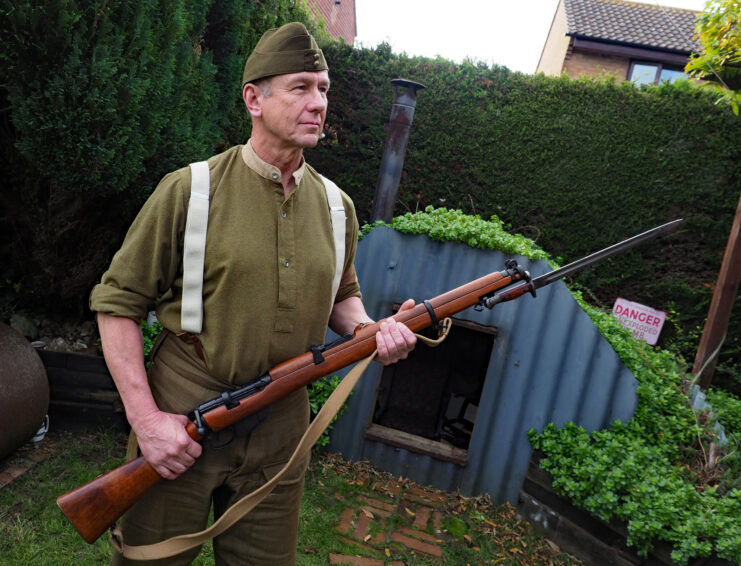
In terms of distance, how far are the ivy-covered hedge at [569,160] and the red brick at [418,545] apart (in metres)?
4.52

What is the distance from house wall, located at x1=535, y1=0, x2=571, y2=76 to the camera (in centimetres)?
1492

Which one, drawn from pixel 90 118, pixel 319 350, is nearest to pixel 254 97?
pixel 319 350

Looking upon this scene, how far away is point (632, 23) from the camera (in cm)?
1402

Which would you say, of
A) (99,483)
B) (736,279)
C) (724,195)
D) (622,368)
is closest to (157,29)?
(99,483)

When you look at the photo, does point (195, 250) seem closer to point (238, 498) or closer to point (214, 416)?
point (214, 416)

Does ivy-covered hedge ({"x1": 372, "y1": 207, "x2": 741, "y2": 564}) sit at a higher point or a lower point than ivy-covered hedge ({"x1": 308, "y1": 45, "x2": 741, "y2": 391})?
lower

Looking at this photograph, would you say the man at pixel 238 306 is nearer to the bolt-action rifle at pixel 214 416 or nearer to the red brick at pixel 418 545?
the bolt-action rifle at pixel 214 416

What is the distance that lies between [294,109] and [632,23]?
52.9 feet

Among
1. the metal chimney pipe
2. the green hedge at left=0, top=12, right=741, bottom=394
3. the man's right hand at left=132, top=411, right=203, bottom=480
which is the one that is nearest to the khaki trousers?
the man's right hand at left=132, top=411, right=203, bottom=480

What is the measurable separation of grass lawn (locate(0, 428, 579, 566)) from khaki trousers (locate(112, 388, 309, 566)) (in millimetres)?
1469

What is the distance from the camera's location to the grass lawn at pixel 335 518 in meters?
3.03

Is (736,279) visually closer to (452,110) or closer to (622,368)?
(622,368)

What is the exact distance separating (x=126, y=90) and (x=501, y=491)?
4.39 m

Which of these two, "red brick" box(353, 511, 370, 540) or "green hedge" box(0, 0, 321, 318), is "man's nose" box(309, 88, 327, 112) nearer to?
"green hedge" box(0, 0, 321, 318)
